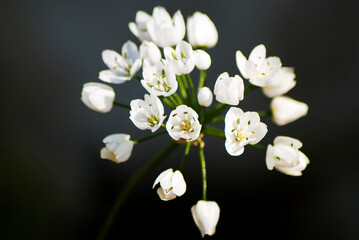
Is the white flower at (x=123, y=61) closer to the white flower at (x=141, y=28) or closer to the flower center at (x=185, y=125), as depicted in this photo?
the white flower at (x=141, y=28)

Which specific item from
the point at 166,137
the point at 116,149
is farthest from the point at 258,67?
the point at 166,137

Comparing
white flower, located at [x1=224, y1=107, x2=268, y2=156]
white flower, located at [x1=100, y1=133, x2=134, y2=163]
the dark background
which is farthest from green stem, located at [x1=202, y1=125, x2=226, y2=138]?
the dark background

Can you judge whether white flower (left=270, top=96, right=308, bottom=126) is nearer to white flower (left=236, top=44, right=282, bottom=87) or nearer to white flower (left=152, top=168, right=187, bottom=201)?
white flower (left=236, top=44, right=282, bottom=87)

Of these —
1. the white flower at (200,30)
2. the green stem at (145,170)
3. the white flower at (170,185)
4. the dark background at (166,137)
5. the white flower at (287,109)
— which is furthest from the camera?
the dark background at (166,137)

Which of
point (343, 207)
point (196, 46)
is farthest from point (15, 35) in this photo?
point (343, 207)

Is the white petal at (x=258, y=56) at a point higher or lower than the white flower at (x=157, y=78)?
lower

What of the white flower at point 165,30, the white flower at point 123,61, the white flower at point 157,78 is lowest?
the white flower at point 157,78

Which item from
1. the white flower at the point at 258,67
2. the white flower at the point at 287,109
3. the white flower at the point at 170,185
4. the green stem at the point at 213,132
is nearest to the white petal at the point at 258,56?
the white flower at the point at 258,67

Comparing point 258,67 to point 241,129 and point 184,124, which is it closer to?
point 241,129
